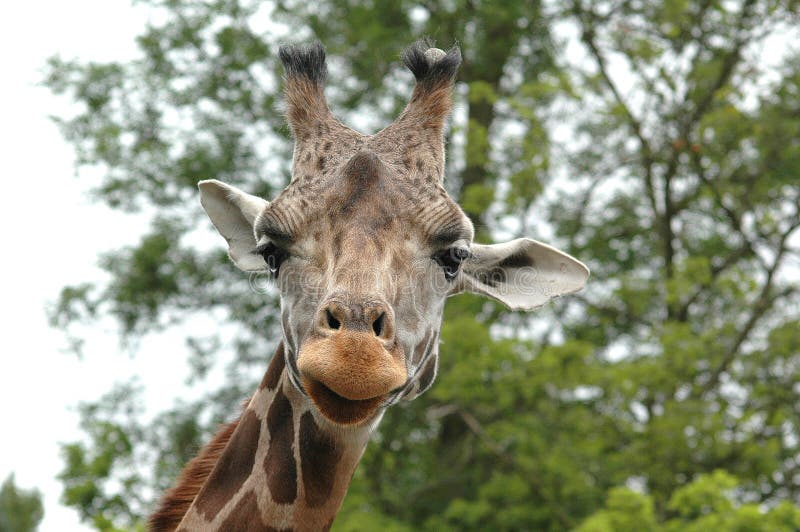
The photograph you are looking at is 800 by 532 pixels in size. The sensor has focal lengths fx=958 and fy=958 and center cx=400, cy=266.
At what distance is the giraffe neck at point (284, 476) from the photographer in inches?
163

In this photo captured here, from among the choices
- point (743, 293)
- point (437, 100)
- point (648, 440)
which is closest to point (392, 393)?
point (437, 100)

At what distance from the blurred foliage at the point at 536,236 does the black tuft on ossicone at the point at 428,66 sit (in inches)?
303

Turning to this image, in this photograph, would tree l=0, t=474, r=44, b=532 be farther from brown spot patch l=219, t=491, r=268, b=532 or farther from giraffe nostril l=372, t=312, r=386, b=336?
brown spot patch l=219, t=491, r=268, b=532

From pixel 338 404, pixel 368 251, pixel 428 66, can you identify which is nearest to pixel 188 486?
pixel 338 404

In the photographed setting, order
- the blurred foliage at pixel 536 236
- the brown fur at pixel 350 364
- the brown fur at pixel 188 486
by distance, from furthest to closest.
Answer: the blurred foliage at pixel 536 236 < the brown fur at pixel 188 486 < the brown fur at pixel 350 364

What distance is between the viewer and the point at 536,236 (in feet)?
46.5

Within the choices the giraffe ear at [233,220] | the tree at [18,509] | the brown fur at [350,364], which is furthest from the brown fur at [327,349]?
the tree at [18,509]

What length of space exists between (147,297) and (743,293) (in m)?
9.36

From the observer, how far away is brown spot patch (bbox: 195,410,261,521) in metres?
4.27

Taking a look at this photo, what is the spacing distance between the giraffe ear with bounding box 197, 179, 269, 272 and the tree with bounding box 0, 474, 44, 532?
286 centimetres

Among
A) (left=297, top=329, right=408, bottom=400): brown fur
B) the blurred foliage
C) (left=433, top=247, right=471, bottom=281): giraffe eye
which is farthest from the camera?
the blurred foliage

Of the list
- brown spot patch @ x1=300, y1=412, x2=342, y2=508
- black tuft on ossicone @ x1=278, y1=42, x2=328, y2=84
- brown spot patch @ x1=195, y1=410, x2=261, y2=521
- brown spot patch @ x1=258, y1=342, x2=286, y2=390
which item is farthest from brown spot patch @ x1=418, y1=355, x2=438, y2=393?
black tuft on ossicone @ x1=278, y1=42, x2=328, y2=84

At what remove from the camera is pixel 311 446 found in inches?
165

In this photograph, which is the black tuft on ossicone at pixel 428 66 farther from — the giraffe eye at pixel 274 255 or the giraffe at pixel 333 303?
the giraffe eye at pixel 274 255
